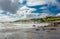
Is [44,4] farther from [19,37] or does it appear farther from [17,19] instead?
[19,37]

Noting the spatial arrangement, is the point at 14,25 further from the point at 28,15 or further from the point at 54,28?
the point at 54,28

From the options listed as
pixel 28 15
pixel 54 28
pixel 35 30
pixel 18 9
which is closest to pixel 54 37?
pixel 54 28

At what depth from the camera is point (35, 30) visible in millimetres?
1921

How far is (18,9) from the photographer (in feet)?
6.39

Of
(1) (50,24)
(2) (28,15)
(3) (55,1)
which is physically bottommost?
(1) (50,24)

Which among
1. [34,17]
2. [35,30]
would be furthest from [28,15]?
[35,30]

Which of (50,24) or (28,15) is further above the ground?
(28,15)

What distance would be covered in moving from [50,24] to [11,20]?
18.3 inches

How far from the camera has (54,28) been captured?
191cm

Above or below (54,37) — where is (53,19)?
above

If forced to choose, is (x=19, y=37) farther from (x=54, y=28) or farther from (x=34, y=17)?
(x=54, y=28)

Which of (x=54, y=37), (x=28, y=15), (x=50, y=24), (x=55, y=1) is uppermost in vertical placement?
(x=55, y=1)

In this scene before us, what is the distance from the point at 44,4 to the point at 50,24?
0.25 metres

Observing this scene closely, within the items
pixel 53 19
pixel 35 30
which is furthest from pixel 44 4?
pixel 35 30
